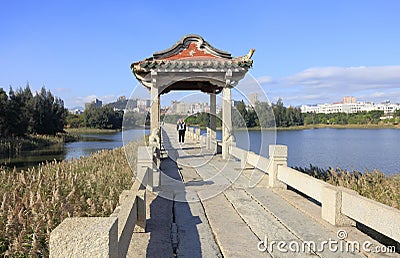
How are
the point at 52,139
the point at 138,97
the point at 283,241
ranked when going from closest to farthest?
the point at 283,241, the point at 138,97, the point at 52,139

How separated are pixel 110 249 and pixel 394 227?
295 cm

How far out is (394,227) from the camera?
386 cm

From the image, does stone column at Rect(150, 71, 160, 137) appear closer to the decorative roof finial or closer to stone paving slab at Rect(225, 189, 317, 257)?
the decorative roof finial

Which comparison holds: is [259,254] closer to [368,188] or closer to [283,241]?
[283,241]

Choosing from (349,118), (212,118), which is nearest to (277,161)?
(212,118)

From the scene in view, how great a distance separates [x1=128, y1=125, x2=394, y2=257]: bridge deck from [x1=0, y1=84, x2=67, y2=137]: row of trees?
1101 inches

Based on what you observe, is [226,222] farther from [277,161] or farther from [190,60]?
[190,60]

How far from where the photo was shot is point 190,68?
1012 cm

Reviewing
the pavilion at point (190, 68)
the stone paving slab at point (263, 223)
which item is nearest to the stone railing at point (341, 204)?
the stone paving slab at point (263, 223)

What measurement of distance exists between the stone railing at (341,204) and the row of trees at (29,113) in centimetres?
2934

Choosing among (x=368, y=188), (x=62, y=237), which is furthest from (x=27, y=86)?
(x=62, y=237)

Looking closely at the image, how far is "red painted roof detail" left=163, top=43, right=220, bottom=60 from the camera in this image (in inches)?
429

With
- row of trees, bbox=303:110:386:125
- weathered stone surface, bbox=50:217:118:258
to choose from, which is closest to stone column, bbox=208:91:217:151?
weathered stone surface, bbox=50:217:118:258

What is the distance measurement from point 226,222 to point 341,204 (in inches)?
60.5
